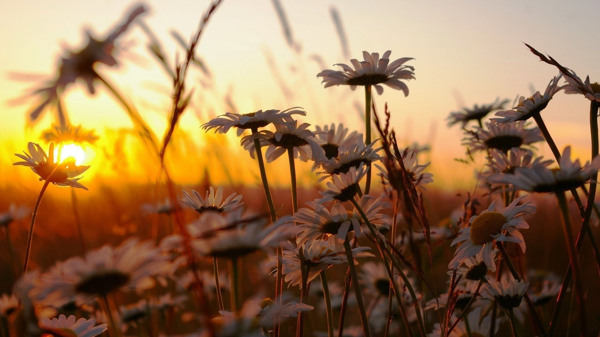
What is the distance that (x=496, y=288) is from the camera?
1.44 metres

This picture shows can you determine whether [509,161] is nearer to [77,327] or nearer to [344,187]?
[344,187]

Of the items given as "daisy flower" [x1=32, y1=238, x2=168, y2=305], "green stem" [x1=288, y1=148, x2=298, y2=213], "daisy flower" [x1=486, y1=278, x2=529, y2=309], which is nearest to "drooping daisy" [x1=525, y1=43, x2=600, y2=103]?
"daisy flower" [x1=486, y1=278, x2=529, y2=309]

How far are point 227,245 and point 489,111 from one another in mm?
2021

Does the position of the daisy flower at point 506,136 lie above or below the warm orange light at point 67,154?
below

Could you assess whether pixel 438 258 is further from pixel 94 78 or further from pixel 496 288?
pixel 94 78

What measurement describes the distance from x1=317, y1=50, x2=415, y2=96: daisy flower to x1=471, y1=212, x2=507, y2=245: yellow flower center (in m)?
0.52

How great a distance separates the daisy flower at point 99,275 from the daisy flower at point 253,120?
77 centimetres

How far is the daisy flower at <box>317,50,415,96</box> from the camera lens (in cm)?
175

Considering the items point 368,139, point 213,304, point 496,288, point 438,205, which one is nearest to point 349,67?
point 368,139

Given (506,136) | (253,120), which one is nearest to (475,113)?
(506,136)

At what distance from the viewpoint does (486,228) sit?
138cm

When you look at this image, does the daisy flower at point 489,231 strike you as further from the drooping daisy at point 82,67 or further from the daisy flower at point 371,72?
the drooping daisy at point 82,67

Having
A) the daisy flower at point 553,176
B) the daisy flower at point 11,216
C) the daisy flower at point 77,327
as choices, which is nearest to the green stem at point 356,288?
the daisy flower at point 553,176

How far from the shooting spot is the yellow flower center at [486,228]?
1.37 metres
